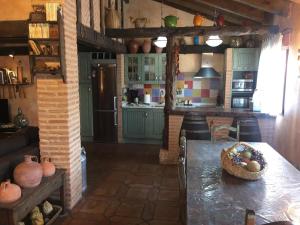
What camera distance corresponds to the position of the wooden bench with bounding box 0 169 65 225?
86.4 inches

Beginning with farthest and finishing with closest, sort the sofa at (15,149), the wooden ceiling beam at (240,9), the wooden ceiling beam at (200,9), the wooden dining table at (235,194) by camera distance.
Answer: the wooden ceiling beam at (200,9), the wooden ceiling beam at (240,9), the sofa at (15,149), the wooden dining table at (235,194)

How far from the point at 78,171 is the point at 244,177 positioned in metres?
2.08

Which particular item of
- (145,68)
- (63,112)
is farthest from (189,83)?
(63,112)

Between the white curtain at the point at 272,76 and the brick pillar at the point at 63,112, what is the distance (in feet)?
9.64

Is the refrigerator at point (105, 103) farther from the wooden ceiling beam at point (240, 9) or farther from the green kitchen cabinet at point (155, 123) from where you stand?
the wooden ceiling beam at point (240, 9)

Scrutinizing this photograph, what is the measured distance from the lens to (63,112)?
294cm

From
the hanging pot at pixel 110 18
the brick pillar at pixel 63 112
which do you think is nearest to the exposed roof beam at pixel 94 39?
the hanging pot at pixel 110 18

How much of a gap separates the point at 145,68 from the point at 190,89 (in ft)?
4.04

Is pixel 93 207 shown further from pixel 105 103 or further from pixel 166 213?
pixel 105 103

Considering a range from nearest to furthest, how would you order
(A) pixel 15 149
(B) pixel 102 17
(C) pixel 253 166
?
(C) pixel 253 166 → (A) pixel 15 149 → (B) pixel 102 17

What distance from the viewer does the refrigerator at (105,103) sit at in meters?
6.06

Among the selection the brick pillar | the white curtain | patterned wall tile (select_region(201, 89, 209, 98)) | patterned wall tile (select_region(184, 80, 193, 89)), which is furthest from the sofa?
patterned wall tile (select_region(201, 89, 209, 98))

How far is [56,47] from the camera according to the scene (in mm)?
2832

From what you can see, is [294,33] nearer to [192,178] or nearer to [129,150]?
[192,178]
